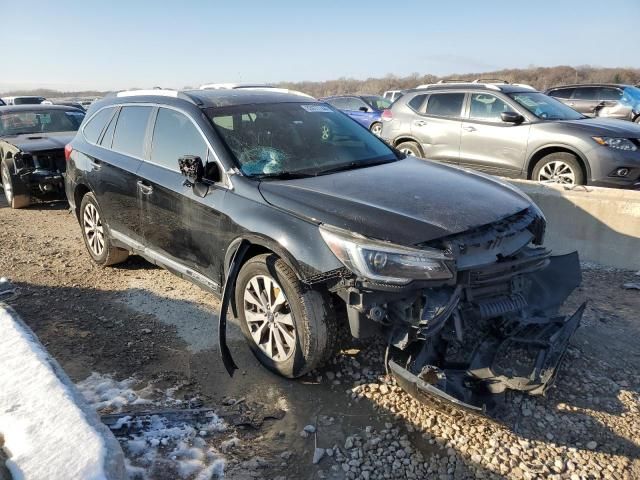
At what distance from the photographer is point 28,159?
8.06 meters

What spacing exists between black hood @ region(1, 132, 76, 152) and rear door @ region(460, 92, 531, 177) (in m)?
6.34

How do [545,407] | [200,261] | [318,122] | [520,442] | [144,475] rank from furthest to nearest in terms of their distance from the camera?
[318,122] < [200,261] < [545,407] < [520,442] < [144,475]

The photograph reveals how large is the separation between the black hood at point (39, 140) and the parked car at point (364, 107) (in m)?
9.11

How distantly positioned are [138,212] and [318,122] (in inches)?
68.6

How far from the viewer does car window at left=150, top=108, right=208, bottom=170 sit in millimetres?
3928

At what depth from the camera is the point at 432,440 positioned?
9.21 feet

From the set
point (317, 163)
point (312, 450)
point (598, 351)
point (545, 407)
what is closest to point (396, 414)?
point (312, 450)

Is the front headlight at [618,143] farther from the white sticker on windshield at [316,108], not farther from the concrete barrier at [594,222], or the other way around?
the white sticker on windshield at [316,108]

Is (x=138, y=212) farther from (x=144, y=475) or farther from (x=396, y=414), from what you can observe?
(x=396, y=414)

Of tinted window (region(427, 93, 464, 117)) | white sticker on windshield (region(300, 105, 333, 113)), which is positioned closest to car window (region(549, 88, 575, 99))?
tinted window (region(427, 93, 464, 117))

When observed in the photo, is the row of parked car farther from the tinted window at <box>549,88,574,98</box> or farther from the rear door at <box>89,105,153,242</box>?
the tinted window at <box>549,88,574,98</box>

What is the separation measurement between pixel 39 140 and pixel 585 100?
1499cm

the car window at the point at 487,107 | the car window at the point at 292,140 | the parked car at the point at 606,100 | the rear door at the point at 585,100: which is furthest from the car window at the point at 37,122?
the rear door at the point at 585,100

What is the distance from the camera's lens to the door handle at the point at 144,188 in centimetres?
425
